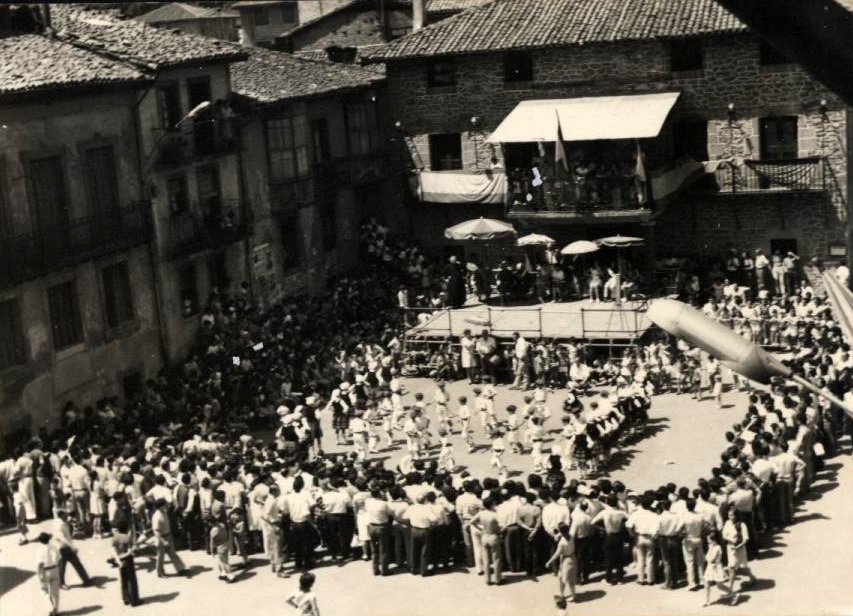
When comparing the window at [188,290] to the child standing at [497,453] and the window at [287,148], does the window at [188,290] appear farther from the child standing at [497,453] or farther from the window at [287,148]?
the child standing at [497,453]

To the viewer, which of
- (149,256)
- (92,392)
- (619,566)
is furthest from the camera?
(149,256)

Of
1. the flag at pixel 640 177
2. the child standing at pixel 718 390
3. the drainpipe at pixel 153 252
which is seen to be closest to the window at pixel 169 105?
the drainpipe at pixel 153 252

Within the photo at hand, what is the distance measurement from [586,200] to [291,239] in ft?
34.3

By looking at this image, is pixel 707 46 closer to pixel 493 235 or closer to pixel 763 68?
pixel 763 68

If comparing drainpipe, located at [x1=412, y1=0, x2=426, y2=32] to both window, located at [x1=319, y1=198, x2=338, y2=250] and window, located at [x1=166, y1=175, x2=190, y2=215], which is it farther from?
window, located at [x1=166, y1=175, x2=190, y2=215]

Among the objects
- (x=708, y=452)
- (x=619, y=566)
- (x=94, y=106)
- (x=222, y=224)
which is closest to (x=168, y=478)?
(x=619, y=566)

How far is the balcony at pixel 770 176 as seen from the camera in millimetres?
38219

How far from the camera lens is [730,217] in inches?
1564

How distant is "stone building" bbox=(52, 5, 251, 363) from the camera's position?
111 ft

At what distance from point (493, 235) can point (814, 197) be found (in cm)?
1077

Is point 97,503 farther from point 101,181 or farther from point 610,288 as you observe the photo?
point 610,288

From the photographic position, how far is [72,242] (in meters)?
29.8

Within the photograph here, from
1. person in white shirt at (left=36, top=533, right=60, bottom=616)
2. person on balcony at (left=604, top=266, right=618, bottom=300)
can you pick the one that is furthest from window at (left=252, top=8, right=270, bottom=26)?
person in white shirt at (left=36, top=533, right=60, bottom=616)

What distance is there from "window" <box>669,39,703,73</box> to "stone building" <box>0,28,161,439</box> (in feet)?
57.8
